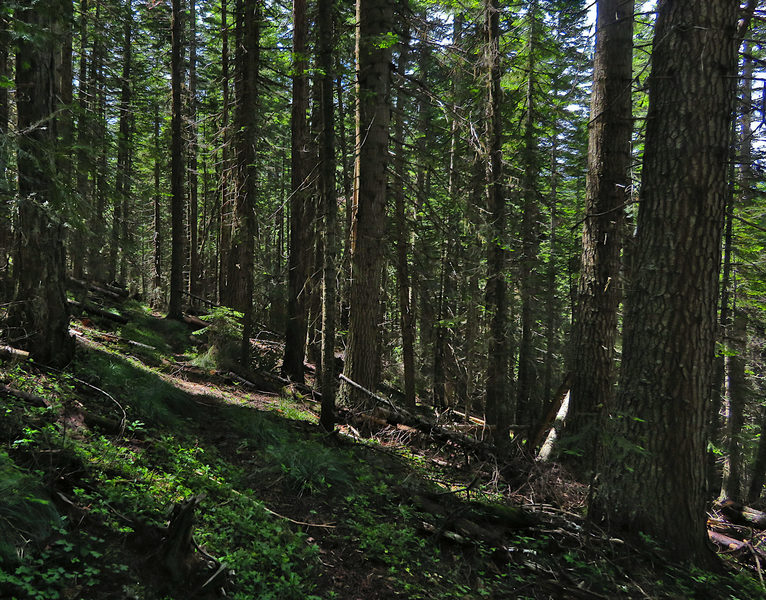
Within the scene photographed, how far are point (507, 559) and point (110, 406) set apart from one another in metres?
5.23

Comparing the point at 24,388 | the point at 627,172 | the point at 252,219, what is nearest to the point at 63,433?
the point at 24,388

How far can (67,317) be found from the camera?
6094 mm

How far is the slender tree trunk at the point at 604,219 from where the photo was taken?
7242 mm

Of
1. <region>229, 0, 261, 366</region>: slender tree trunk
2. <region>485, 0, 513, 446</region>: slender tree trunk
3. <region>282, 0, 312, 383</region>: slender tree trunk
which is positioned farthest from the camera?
<region>229, 0, 261, 366</region>: slender tree trunk

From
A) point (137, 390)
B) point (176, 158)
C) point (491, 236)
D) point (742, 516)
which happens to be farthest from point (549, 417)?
point (176, 158)

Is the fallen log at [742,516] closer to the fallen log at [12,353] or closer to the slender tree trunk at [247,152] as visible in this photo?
the slender tree trunk at [247,152]

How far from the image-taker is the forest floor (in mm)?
3123

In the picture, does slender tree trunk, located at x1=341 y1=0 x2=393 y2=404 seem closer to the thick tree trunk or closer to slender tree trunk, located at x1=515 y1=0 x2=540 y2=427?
slender tree trunk, located at x1=515 y1=0 x2=540 y2=427

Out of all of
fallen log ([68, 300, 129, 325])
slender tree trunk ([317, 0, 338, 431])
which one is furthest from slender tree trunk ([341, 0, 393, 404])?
fallen log ([68, 300, 129, 325])

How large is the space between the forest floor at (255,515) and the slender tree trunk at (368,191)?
1.81 m

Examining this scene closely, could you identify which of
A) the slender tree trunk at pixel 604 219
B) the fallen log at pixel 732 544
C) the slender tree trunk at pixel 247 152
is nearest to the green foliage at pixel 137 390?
the slender tree trunk at pixel 247 152

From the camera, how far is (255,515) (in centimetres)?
430

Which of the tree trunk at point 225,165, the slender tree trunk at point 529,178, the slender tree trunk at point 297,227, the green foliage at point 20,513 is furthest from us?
the tree trunk at point 225,165

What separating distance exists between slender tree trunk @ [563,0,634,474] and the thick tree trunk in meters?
2.30
